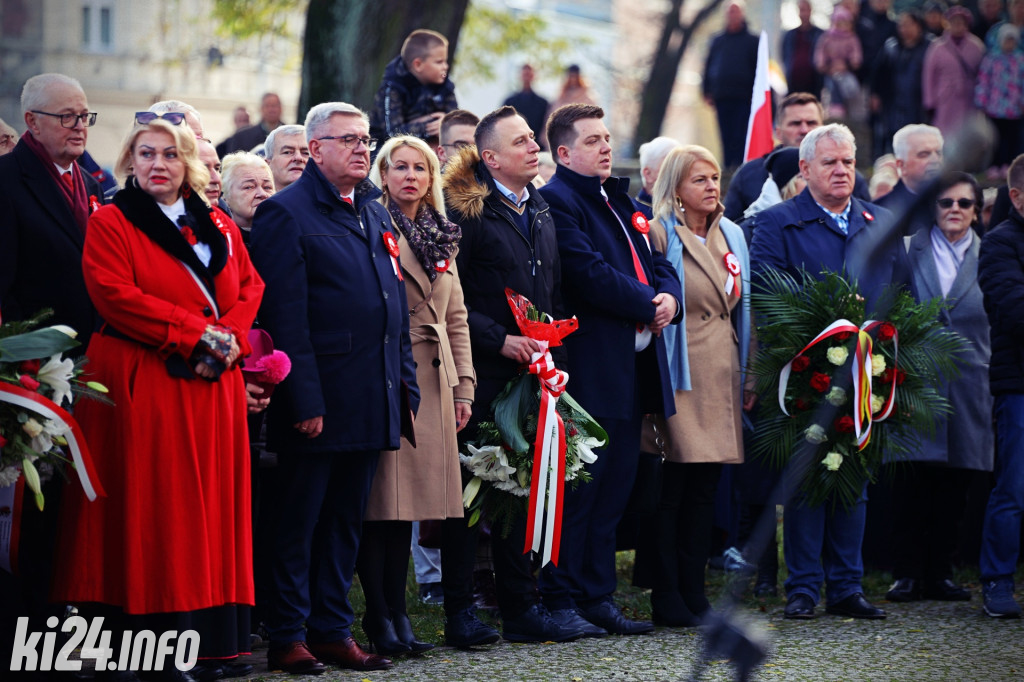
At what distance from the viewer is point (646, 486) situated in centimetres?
813

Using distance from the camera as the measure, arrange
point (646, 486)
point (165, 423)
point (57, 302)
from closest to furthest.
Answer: point (165, 423), point (57, 302), point (646, 486)

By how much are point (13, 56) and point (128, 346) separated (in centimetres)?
2991

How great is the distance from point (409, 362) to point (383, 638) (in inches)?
50.1

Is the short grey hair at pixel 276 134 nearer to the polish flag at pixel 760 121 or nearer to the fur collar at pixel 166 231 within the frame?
the fur collar at pixel 166 231

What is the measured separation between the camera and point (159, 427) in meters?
5.92

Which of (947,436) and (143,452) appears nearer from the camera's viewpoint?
(143,452)

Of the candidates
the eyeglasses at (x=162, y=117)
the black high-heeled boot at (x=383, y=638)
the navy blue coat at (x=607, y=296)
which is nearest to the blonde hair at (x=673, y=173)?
the navy blue coat at (x=607, y=296)

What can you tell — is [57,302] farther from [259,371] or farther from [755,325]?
[755,325]

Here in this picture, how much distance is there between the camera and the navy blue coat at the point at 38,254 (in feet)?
20.6

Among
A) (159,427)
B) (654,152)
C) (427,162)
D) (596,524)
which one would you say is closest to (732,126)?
(654,152)

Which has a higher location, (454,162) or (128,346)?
(454,162)

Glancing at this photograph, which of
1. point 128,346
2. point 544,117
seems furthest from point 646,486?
point 544,117

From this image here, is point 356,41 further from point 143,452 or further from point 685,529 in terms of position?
point 143,452

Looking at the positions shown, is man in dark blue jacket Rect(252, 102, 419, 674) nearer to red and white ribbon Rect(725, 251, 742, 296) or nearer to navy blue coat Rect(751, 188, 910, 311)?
red and white ribbon Rect(725, 251, 742, 296)
